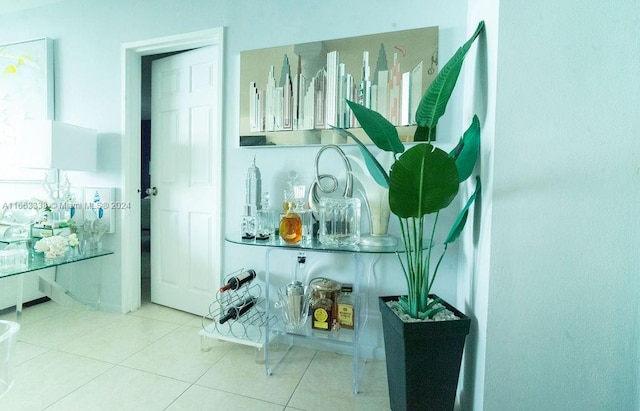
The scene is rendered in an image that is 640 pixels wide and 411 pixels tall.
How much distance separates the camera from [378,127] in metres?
1.13

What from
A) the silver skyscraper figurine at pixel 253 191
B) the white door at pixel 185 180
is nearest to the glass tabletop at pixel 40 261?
the white door at pixel 185 180

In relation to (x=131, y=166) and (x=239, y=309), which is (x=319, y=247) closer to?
(x=239, y=309)

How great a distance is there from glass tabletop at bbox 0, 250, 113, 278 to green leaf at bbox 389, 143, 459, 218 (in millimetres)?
2377

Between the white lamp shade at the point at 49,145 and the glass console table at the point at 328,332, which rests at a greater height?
the white lamp shade at the point at 49,145

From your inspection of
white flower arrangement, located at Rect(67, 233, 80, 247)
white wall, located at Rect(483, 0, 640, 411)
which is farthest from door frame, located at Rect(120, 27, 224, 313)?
white wall, located at Rect(483, 0, 640, 411)

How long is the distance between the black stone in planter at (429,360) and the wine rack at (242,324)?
3.02ft

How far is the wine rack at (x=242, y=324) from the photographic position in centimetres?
180

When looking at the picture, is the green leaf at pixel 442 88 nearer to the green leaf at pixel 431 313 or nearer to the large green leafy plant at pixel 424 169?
the large green leafy plant at pixel 424 169

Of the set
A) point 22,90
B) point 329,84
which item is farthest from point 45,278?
point 329,84

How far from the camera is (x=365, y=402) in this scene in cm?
144

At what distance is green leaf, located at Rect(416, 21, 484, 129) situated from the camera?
104cm

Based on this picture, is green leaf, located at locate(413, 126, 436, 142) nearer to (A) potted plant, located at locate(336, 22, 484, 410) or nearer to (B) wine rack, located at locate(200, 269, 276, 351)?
(A) potted plant, located at locate(336, 22, 484, 410)

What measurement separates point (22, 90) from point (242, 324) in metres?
2.84

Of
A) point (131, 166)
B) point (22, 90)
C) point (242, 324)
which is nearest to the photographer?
point (242, 324)
